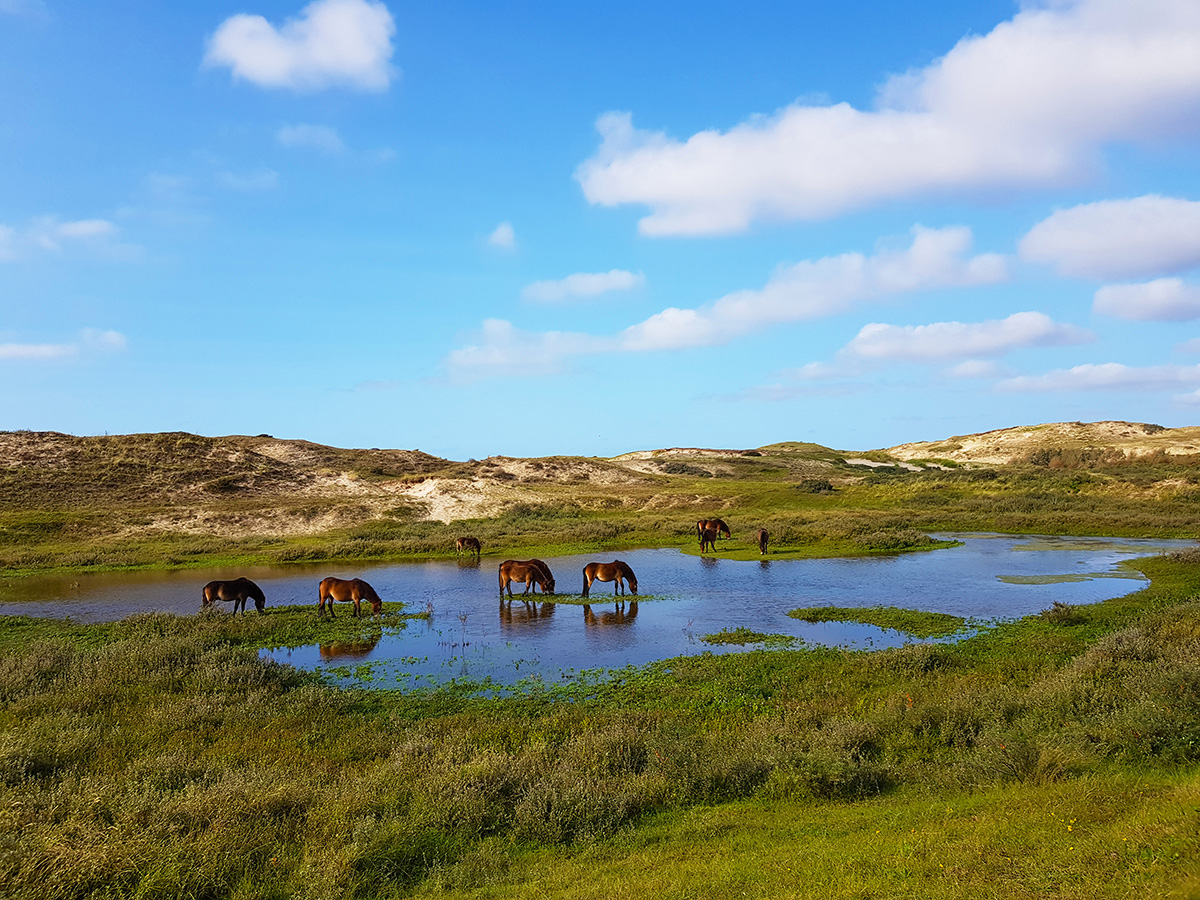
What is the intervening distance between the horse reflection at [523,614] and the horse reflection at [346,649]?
12.8ft

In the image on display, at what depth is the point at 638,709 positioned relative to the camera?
42.9ft

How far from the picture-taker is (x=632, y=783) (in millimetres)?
9086

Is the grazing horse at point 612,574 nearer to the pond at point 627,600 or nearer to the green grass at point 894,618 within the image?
the pond at point 627,600

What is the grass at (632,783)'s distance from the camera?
6.57 metres

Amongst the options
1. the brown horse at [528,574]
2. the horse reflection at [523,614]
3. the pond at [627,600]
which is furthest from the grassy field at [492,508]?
the horse reflection at [523,614]

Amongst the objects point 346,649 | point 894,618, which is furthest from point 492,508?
point 894,618

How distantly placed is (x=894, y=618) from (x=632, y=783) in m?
14.1

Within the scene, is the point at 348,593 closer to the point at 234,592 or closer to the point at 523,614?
the point at 234,592

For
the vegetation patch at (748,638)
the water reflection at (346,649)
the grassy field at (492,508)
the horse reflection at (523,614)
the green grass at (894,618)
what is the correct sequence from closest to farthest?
1. the vegetation patch at (748,638)
2. the water reflection at (346,649)
3. the green grass at (894,618)
4. the horse reflection at (523,614)
5. the grassy field at (492,508)

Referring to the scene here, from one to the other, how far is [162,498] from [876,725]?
64075 mm

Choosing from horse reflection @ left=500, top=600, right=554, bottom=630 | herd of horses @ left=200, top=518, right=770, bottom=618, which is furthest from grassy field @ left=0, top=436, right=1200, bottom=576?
horse reflection @ left=500, top=600, right=554, bottom=630

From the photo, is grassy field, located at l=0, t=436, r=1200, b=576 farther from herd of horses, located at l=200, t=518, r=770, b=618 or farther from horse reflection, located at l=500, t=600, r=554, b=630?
horse reflection, located at l=500, t=600, r=554, b=630

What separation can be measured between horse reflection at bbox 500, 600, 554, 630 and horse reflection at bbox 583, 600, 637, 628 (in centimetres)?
135

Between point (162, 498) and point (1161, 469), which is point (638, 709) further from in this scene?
point (1161, 469)
